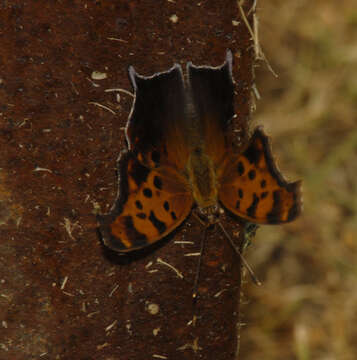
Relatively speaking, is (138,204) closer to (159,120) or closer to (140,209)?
(140,209)

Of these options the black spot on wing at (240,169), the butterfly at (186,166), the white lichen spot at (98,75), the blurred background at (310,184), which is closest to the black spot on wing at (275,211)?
the butterfly at (186,166)

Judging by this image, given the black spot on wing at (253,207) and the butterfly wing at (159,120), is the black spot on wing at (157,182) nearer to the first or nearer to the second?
the butterfly wing at (159,120)

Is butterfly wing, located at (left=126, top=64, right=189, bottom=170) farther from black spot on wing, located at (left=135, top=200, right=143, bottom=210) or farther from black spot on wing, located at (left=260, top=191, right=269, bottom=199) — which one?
black spot on wing, located at (left=260, top=191, right=269, bottom=199)

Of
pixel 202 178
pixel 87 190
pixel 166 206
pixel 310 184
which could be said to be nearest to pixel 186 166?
pixel 202 178

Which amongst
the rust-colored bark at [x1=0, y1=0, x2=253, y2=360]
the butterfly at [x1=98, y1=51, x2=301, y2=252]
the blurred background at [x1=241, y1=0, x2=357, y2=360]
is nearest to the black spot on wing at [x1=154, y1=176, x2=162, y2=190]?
the butterfly at [x1=98, y1=51, x2=301, y2=252]

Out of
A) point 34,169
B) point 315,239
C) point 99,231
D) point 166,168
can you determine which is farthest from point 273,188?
point 315,239

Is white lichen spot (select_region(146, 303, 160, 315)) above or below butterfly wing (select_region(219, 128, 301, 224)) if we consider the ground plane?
below
